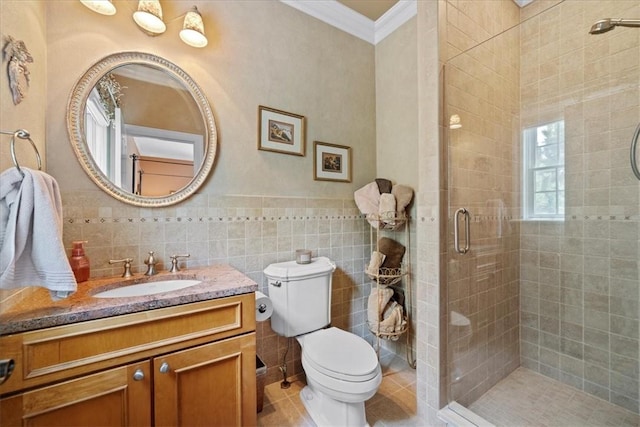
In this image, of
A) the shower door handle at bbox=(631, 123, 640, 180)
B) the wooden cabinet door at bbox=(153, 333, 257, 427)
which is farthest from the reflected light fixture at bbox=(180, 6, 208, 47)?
the shower door handle at bbox=(631, 123, 640, 180)

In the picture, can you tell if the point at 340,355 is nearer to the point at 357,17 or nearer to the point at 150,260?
the point at 150,260

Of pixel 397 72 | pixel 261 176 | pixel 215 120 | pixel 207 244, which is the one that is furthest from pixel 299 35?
pixel 207 244

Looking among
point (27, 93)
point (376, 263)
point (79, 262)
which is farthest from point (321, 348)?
point (27, 93)

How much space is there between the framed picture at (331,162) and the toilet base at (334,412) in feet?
4.56

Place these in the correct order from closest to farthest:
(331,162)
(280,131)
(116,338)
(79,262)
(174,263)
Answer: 1. (116,338)
2. (79,262)
3. (174,263)
4. (280,131)
5. (331,162)

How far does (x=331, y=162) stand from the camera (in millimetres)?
1992

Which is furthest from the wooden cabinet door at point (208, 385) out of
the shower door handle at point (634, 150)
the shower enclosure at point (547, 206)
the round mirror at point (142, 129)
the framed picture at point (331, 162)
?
the shower door handle at point (634, 150)

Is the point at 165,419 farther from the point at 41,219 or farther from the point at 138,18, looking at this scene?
the point at 138,18

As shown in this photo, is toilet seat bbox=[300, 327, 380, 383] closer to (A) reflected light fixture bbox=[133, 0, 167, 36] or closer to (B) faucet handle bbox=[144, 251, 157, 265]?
(B) faucet handle bbox=[144, 251, 157, 265]

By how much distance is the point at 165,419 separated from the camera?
96cm

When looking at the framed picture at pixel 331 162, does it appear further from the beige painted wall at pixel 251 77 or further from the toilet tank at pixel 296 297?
the toilet tank at pixel 296 297

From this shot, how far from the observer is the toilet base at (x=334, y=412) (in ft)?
4.23

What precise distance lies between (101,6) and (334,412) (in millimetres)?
2303

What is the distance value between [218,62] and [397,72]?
4.41ft
